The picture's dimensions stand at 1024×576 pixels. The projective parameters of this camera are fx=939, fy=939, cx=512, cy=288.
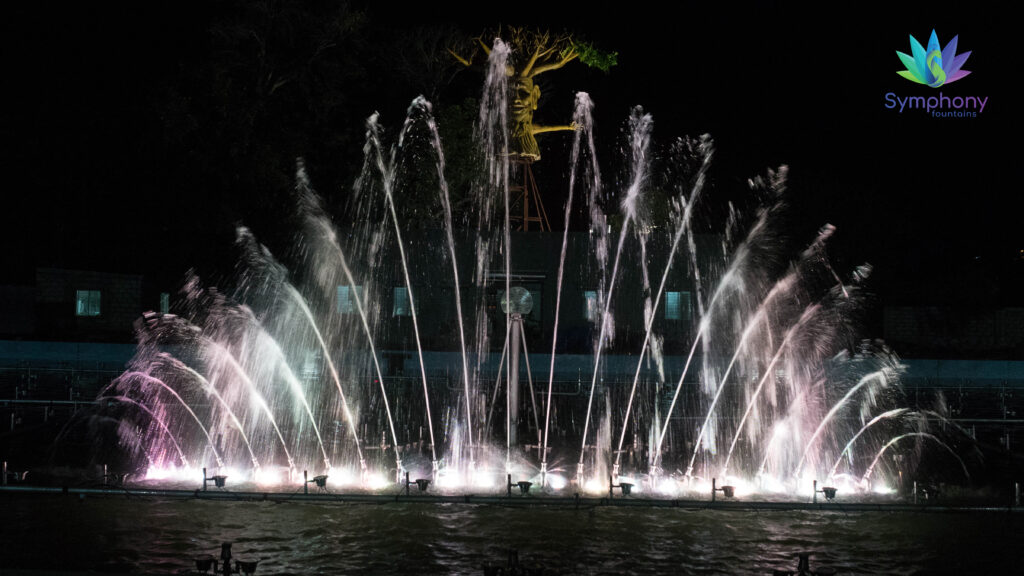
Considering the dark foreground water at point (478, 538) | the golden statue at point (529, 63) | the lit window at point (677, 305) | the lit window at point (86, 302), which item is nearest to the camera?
the dark foreground water at point (478, 538)

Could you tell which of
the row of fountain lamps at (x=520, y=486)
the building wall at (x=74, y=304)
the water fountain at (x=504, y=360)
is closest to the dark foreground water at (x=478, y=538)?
the row of fountain lamps at (x=520, y=486)

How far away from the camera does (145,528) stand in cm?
922

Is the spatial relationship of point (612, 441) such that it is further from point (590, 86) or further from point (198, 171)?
point (590, 86)

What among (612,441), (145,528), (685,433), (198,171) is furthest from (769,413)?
(198,171)

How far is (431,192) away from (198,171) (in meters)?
9.35

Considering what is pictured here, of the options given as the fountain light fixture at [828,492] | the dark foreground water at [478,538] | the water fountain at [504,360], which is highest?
the water fountain at [504,360]

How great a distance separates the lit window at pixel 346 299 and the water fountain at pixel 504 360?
0.30 ft

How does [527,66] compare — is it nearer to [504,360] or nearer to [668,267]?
[668,267]

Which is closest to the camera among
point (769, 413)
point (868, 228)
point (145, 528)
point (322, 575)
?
point (322, 575)

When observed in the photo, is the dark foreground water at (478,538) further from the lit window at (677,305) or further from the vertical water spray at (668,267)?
the lit window at (677,305)

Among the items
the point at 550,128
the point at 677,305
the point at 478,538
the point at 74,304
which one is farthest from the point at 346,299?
the point at 478,538

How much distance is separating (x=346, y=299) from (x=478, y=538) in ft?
104

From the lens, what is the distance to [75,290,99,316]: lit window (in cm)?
4094

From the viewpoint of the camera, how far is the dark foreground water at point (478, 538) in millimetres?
8094
